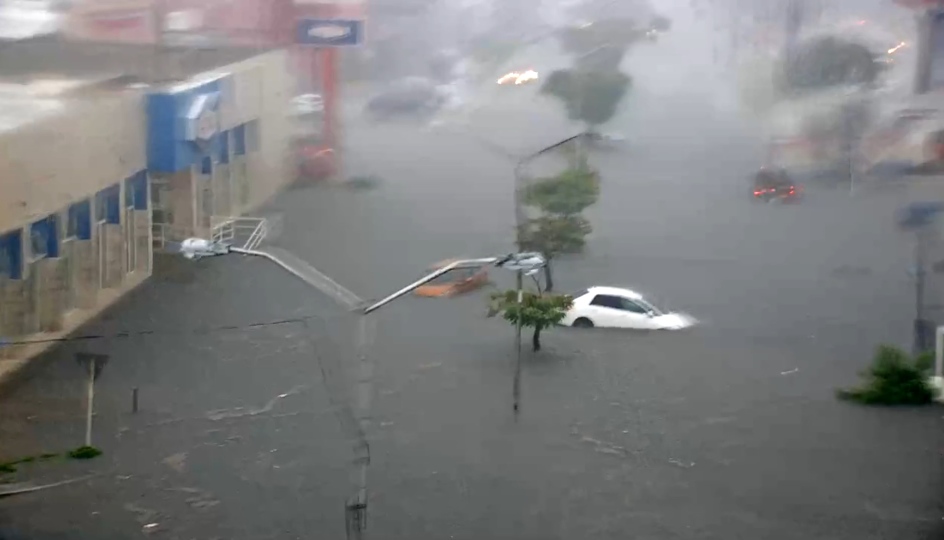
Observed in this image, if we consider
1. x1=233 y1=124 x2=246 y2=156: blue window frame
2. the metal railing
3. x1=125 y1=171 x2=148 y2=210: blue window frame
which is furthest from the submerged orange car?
x1=125 y1=171 x2=148 y2=210: blue window frame

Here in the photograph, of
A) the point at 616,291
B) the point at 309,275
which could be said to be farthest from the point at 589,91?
the point at 309,275

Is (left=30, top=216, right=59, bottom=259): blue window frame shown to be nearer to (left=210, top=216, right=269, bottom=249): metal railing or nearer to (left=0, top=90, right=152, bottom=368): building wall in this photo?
(left=0, top=90, right=152, bottom=368): building wall

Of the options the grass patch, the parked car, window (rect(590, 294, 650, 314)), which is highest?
the parked car

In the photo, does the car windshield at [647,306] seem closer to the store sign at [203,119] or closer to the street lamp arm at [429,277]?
the street lamp arm at [429,277]

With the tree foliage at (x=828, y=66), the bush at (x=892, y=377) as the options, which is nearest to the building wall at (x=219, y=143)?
the tree foliage at (x=828, y=66)

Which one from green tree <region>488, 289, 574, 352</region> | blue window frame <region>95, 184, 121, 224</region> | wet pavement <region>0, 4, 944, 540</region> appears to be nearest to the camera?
wet pavement <region>0, 4, 944, 540</region>
